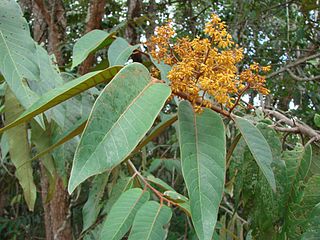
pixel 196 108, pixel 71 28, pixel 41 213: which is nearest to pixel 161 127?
pixel 196 108

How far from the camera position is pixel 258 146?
28.0 inches

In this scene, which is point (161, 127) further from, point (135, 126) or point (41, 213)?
point (41, 213)

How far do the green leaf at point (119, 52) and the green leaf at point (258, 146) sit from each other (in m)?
0.24

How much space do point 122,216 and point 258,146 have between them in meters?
0.32

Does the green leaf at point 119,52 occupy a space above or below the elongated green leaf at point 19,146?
above

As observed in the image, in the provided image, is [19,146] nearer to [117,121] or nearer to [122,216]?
[122,216]

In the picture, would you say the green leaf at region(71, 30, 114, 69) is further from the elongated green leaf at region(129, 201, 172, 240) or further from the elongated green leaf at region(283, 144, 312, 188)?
the elongated green leaf at region(283, 144, 312, 188)

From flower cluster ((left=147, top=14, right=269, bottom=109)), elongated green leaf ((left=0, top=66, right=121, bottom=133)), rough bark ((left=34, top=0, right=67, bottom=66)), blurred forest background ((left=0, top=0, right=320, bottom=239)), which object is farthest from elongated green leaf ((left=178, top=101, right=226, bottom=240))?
rough bark ((left=34, top=0, right=67, bottom=66))

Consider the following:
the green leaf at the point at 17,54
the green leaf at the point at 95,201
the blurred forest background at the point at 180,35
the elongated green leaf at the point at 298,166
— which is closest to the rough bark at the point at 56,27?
the blurred forest background at the point at 180,35

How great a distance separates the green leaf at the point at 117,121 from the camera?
0.53 m

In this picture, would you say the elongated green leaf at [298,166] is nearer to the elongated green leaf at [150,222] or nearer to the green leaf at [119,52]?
the elongated green leaf at [150,222]

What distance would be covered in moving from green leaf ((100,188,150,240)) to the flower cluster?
290 mm

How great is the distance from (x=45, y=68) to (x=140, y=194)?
0.31 metres

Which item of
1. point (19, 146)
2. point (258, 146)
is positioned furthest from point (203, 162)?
point (19, 146)
